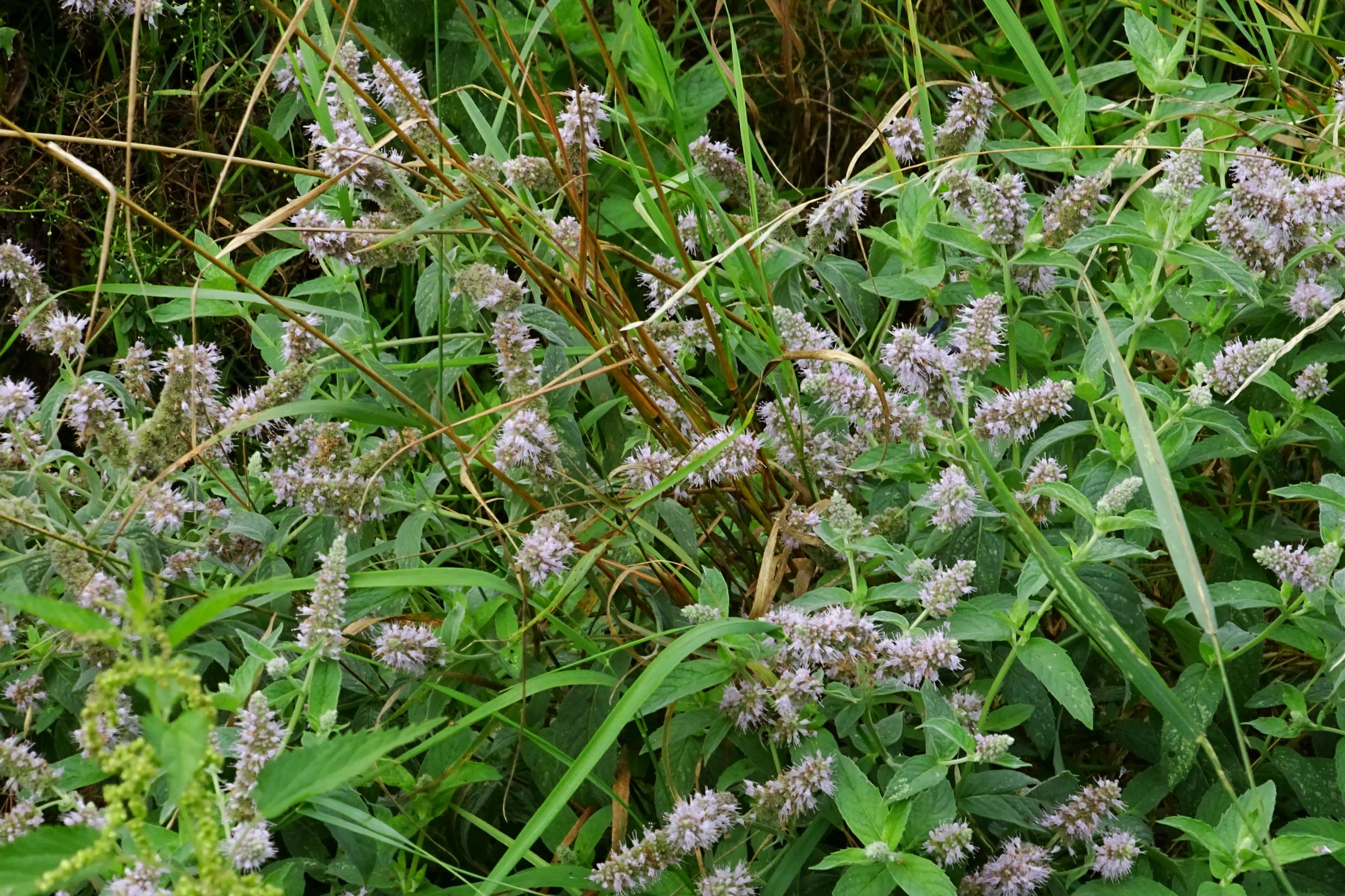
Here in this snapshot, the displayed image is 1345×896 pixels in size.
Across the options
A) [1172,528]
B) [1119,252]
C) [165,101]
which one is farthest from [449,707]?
[165,101]

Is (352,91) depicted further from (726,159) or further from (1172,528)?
(1172,528)

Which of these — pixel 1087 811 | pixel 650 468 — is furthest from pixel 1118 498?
pixel 650 468

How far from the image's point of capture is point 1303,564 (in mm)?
1424

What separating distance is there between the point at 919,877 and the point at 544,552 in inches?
22.3

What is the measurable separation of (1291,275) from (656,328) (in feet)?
3.16

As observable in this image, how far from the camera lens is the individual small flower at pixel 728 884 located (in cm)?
138

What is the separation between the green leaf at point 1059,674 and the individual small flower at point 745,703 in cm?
31

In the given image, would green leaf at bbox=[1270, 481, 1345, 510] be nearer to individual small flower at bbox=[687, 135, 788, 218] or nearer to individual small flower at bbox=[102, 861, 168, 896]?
individual small flower at bbox=[687, 135, 788, 218]

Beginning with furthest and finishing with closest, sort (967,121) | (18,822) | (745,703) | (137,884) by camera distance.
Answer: (967,121), (745,703), (18,822), (137,884)

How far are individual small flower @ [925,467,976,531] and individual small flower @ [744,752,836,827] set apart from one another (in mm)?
327

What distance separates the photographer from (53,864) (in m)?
0.84

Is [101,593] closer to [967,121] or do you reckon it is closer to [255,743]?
[255,743]

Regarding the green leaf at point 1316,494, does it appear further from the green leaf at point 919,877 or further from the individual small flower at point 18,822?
the individual small flower at point 18,822

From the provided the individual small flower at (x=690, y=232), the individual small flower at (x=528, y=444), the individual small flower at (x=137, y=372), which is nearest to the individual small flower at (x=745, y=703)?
the individual small flower at (x=528, y=444)
